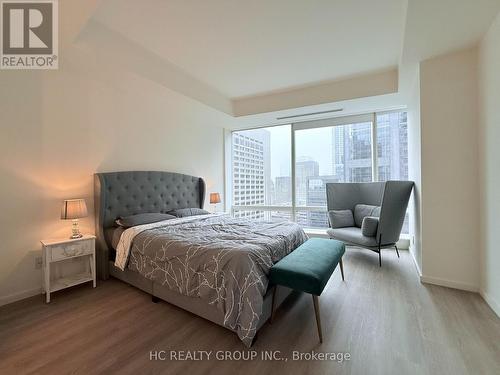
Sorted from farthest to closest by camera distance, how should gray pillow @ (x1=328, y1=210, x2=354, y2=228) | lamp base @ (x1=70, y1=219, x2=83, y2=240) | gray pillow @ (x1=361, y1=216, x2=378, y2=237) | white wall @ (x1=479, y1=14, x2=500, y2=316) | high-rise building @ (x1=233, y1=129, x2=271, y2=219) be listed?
high-rise building @ (x1=233, y1=129, x2=271, y2=219), gray pillow @ (x1=328, y1=210, x2=354, y2=228), gray pillow @ (x1=361, y1=216, x2=378, y2=237), lamp base @ (x1=70, y1=219, x2=83, y2=240), white wall @ (x1=479, y1=14, x2=500, y2=316)

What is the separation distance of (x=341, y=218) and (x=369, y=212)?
47cm

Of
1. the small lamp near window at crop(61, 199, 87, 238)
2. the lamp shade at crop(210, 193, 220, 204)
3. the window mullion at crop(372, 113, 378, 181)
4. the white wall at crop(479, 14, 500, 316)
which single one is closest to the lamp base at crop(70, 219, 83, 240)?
the small lamp near window at crop(61, 199, 87, 238)

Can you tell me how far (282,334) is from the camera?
5.84 ft

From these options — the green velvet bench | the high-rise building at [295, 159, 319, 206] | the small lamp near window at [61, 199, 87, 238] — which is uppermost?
the high-rise building at [295, 159, 319, 206]

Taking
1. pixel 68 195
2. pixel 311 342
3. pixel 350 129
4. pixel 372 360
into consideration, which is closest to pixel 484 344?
pixel 372 360

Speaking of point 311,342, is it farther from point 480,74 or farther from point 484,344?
point 480,74

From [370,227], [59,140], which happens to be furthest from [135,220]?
[370,227]

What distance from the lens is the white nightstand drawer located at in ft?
7.76

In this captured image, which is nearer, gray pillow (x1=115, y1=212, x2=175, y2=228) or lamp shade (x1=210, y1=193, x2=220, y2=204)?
gray pillow (x1=115, y1=212, x2=175, y2=228)

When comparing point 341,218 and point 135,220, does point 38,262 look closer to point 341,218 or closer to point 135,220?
point 135,220

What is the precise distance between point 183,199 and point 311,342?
10.2 feet

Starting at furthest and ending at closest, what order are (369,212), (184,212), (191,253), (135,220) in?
(369,212)
(184,212)
(135,220)
(191,253)

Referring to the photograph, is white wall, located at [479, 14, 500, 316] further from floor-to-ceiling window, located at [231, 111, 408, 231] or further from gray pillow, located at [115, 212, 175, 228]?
gray pillow, located at [115, 212, 175, 228]

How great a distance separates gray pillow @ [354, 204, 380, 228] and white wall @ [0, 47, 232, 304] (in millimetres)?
3331
